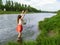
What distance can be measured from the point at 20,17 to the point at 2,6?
115 metres

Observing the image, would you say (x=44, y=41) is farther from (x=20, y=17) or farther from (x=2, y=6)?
(x=2, y=6)

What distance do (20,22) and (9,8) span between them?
120m

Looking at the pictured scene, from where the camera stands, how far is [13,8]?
141 meters

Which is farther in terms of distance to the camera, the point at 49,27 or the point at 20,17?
the point at 49,27

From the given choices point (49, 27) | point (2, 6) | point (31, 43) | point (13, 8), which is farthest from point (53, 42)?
point (13, 8)

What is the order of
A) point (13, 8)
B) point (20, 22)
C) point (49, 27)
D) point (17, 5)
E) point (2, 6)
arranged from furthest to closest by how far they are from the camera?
1. point (17, 5)
2. point (13, 8)
3. point (2, 6)
4. point (49, 27)
5. point (20, 22)

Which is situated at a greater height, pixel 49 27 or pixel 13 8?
pixel 49 27

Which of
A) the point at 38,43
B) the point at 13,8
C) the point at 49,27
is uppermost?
the point at 38,43

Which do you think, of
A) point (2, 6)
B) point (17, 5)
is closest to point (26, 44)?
point (2, 6)

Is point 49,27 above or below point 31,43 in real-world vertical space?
below

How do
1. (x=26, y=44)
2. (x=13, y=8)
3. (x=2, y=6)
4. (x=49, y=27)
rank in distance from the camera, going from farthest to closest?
(x=13, y=8) → (x=2, y=6) → (x=49, y=27) → (x=26, y=44)

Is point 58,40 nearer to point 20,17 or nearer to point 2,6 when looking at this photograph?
point 20,17

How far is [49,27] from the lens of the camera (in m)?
20.0

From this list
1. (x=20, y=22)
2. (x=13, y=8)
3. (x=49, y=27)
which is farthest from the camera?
(x=13, y=8)
